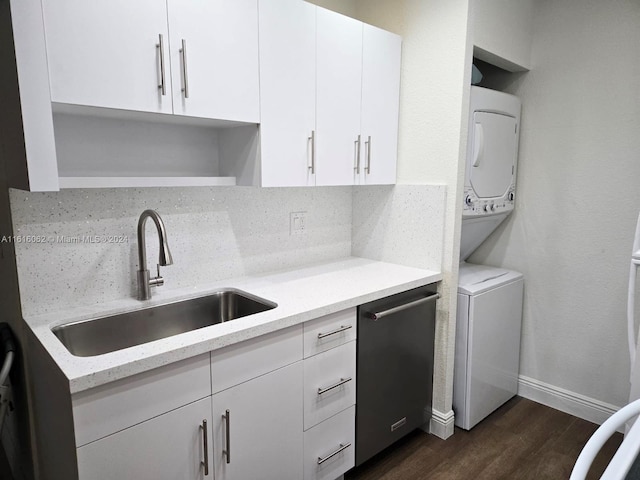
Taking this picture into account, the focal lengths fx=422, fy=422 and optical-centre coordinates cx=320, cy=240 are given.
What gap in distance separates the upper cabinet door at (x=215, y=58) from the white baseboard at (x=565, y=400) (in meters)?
2.35

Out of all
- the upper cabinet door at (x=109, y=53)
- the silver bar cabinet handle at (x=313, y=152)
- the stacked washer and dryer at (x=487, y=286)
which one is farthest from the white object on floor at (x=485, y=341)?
the upper cabinet door at (x=109, y=53)

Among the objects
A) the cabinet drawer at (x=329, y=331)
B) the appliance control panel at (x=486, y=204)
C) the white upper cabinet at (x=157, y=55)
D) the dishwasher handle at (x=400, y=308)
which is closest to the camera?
the white upper cabinet at (x=157, y=55)

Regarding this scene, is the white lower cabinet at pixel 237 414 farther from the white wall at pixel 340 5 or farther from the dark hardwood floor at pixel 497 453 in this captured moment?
the white wall at pixel 340 5

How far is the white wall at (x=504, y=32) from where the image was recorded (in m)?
2.10

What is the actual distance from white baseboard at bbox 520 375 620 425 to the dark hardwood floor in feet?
→ 0.17

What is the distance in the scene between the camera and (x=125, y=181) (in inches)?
56.1

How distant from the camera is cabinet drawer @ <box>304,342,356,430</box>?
1.64 m

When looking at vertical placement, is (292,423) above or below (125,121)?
below

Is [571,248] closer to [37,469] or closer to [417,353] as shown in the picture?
[417,353]

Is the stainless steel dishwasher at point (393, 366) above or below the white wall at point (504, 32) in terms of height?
below

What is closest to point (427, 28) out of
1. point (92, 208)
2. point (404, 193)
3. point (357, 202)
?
point (404, 193)

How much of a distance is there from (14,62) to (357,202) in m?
1.75

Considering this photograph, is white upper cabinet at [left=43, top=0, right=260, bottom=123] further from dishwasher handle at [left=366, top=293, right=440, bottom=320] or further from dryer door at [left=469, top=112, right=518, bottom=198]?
dryer door at [left=469, top=112, right=518, bottom=198]

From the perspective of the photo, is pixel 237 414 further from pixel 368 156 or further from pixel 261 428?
pixel 368 156
